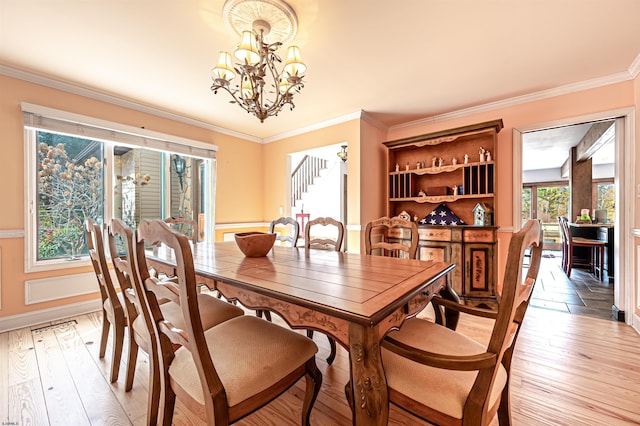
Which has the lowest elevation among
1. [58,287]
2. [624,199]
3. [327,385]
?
[327,385]

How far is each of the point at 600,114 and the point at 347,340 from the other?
3653 mm

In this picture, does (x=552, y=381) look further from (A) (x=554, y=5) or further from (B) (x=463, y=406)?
(A) (x=554, y=5)

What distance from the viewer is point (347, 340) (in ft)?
2.77

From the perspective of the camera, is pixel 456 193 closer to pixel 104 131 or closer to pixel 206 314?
pixel 206 314

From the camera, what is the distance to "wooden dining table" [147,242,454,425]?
2.69 feet

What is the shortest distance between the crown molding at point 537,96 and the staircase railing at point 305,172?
10.3 feet

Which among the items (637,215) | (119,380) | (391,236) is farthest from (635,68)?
(119,380)

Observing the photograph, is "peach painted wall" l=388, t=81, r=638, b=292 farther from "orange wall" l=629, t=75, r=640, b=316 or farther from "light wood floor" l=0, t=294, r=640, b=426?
"light wood floor" l=0, t=294, r=640, b=426

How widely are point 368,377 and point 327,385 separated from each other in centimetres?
102

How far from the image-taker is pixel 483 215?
319 centimetres

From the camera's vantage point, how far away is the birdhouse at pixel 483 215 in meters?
3.19

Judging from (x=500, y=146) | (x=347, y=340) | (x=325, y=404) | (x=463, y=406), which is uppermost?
(x=500, y=146)

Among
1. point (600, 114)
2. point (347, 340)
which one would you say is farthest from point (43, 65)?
point (600, 114)

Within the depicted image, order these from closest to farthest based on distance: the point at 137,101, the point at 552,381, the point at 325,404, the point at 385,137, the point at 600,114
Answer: the point at 325,404, the point at 552,381, the point at 600,114, the point at 137,101, the point at 385,137
